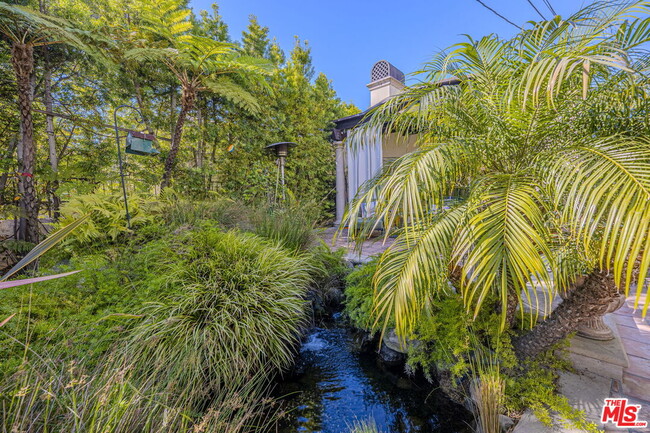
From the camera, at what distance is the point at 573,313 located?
4.49 ft

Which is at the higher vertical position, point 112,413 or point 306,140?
point 306,140

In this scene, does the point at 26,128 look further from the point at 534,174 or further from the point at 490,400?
the point at 490,400

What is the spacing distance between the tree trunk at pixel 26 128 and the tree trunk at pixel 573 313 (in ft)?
15.4

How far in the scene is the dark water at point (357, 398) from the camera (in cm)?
159

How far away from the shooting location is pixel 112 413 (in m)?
0.98

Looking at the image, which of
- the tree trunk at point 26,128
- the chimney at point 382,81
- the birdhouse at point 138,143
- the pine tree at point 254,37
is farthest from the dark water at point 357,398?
the pine tree at point 254,37

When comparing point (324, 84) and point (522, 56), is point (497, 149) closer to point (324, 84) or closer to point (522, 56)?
point (522, 56)

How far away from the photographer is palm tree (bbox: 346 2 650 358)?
1.00 metres

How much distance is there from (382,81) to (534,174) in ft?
17.7

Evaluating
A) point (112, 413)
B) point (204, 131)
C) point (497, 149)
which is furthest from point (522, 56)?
point (204, 131)

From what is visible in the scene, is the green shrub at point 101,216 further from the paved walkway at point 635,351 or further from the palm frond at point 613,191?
the paved walkway at point 635,351

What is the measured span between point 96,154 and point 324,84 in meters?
5.15

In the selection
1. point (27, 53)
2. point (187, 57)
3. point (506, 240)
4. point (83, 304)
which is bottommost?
point (83, 304)

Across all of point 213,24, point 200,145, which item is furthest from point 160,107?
point 213,24
